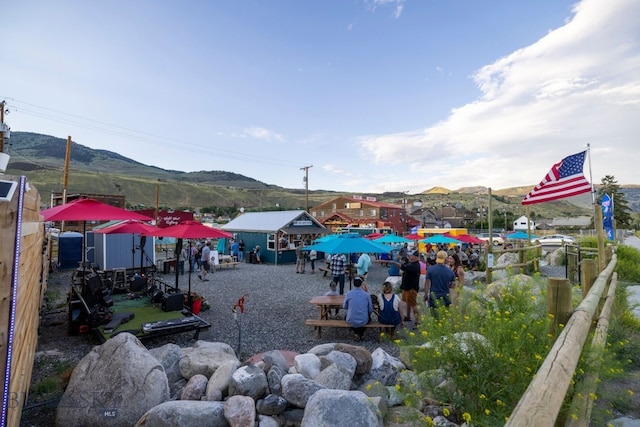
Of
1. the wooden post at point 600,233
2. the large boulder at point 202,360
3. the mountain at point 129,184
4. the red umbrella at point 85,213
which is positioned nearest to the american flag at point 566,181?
the wooden post at point 600,233

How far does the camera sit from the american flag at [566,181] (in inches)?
337

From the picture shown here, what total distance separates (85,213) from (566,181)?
442 inches

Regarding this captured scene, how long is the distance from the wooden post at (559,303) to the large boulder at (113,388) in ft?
13.9

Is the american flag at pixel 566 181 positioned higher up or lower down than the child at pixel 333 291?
higher up

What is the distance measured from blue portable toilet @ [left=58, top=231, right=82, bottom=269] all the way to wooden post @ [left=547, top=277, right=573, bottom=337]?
20751 millimetres

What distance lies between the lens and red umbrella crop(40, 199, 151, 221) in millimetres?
6508

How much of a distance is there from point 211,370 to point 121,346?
3.95 feet

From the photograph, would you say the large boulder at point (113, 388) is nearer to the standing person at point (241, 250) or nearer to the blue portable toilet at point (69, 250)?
the blue portable toilet at point (69, 250)

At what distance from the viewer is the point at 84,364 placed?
14.2 feet

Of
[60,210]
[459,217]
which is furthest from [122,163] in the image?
[60,210]

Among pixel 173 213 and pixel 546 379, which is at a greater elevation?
pixel 173 213

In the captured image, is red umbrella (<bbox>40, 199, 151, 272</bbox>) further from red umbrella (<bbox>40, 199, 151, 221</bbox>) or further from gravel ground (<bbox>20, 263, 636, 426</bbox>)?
gravel ground (<bbox>20, 263, 636, 426</bbox>)

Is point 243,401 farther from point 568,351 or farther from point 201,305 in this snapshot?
point 201,305

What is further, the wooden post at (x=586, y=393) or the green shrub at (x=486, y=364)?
the green shrub at (x=486, y=364)
